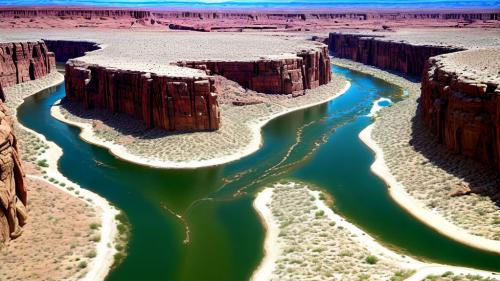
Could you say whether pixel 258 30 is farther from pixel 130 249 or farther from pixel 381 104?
pixel 130 249

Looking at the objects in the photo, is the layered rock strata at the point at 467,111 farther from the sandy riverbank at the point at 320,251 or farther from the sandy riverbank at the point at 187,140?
the sandy riverbank at the point at 187,140

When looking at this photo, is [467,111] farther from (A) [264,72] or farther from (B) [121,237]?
(A) [264,72]

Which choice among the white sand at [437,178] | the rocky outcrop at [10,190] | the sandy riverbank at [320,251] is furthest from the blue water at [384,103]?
the rocky outcrop at [10,190]

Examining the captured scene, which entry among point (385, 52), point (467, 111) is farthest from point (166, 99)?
point (385, 52)

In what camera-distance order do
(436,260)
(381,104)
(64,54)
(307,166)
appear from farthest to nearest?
(64,54) < (381,104) < (307,166) < (436,260)

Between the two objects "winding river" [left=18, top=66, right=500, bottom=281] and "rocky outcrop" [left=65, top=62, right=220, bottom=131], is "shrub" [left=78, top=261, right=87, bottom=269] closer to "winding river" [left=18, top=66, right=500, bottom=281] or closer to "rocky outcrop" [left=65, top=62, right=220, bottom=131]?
"winding river" [left=18, top=66, right=500, bottom=281]

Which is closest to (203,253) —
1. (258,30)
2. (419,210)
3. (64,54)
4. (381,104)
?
(419,210)
